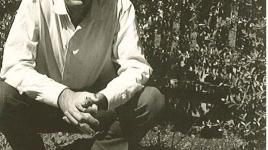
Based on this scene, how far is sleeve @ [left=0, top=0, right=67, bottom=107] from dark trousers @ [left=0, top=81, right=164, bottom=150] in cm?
8

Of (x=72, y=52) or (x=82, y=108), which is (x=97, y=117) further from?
(x=72, y=52)

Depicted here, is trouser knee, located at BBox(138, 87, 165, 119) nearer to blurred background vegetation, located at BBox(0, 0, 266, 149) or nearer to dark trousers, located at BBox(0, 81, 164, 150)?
dark trousers, located at BBox(0, 81, 164, 150)

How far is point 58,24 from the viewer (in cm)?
294

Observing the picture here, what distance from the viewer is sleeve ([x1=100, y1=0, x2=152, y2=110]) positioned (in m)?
2.79

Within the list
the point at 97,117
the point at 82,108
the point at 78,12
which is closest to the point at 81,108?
the point at 82,108

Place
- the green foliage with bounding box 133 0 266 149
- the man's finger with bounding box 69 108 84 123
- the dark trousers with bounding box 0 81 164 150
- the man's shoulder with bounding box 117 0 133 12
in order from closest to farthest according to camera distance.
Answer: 1. the man's finger with bounding box 69 108 84 123
2. the dark trousers with bounding box 0 81 164 150
3. the man's shoulder with bounding box 117 0 133 12
4. the green foliage with bounding box 133 0 266 149

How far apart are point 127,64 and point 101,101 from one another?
0.85 feet

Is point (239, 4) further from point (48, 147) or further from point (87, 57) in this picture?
point (48, 147)

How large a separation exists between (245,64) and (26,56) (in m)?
1.30

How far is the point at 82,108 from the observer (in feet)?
8.67

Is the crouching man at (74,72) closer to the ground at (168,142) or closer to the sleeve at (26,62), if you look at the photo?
the sleeve at (26,62)

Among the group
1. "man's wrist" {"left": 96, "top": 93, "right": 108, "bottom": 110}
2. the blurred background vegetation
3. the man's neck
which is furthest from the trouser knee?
the blurred background vegetation

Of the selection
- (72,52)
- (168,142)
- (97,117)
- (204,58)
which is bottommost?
(168,142)

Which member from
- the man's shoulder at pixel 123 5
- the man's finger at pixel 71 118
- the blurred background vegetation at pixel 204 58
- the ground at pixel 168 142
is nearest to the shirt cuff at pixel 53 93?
the man's finger at pixel 71 118
